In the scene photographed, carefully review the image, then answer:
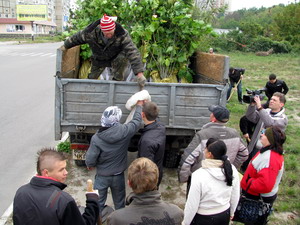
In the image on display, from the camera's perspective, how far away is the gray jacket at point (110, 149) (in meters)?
3.36

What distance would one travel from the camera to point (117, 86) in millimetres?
4273

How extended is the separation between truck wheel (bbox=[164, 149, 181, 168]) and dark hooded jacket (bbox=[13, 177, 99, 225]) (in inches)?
125

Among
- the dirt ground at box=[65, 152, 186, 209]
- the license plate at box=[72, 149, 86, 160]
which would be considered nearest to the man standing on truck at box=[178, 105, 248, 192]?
the dirt ground at box=[65, 152, 186, 209]

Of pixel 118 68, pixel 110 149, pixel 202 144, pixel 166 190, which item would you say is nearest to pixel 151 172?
pixel 202 144

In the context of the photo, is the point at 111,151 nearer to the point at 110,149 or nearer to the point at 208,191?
the point at 110,149

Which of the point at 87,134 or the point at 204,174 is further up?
the point at 204,174

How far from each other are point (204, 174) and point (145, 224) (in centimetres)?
82

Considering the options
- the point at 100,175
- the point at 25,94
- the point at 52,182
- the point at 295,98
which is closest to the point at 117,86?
the point at 100,175

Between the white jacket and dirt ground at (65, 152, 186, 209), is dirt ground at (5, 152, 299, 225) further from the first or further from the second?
the white jacket

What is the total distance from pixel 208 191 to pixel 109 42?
10.1 feet

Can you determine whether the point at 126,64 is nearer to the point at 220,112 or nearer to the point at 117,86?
the point at 117,86

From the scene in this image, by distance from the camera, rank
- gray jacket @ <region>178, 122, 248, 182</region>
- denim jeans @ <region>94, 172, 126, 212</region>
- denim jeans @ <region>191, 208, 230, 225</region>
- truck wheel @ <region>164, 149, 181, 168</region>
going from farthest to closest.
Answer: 1. truck wheel @ <region>164, 149, 181, 168</region>
2. denim jeans @ <region>94, 172, 126, 212</region>
3. gray jacket @ <region>178, 122, 248, 182</region>
4. denim jeans @ <region>191, 208, 230, 225</region>

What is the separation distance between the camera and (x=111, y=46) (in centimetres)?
488

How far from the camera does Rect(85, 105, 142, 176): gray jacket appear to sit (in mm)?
3363
